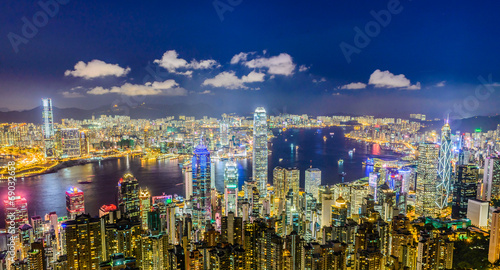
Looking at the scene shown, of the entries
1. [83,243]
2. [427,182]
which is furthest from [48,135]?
[427,182]

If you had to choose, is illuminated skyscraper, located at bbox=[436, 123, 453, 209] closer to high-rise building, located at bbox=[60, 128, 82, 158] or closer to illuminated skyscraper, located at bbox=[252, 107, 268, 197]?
illuminated skyscraper, located at bbox=[252, 107, 268, 197]

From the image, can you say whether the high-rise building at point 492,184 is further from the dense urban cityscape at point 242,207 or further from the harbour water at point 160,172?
the harbour water at point 160,172

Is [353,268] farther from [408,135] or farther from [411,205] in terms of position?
[408,135]

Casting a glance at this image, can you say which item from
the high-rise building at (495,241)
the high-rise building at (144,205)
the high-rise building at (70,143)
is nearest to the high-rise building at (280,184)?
the high-rise building at (144,205)

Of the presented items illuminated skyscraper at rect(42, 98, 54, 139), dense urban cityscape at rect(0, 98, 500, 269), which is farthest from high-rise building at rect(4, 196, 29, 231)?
illuminated skyscraper at rect(42, 98, 54, 139)

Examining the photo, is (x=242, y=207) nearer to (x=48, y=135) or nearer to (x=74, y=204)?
(x=74, y=204)
